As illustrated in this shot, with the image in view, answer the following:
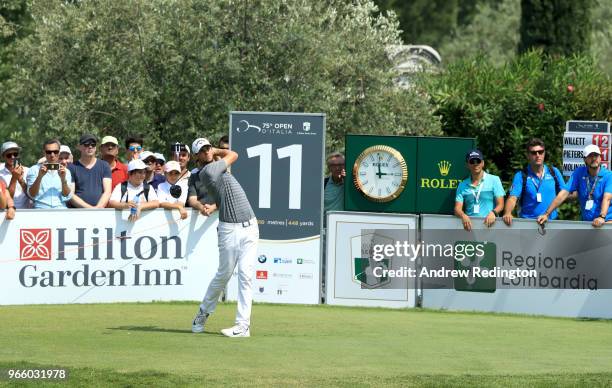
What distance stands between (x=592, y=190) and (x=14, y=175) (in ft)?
22.9

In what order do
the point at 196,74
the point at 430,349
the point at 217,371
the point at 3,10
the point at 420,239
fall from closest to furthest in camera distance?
the point at 217,371, the point at 430,349, the point at 420,239, the point at 196,74, the point at 3,10

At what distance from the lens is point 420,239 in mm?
16156

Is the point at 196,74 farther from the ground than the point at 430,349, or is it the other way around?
the point at 196,74

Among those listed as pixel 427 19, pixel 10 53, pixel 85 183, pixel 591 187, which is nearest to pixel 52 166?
pixel 85 183

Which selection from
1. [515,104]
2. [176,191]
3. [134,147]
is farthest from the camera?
[515,104]

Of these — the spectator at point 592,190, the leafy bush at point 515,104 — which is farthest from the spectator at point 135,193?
the leafy bush at point 515,104

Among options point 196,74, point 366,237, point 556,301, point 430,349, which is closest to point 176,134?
point 196,74

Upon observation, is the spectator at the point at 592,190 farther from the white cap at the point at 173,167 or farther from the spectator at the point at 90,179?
the spectator at the point at 90,179

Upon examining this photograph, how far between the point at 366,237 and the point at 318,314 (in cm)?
152

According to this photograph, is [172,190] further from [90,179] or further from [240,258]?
[240,258]

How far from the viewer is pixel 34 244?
1565 centimetres

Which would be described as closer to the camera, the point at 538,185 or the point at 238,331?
the point at 238,331

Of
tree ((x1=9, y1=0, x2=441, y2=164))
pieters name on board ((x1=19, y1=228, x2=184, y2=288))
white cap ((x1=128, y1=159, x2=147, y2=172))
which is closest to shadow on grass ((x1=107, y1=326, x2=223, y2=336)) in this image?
pieters name on board ((x1=19, y1=228, x2=184, y2=288))

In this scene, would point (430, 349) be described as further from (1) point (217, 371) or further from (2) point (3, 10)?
(2) point (3, 10)
